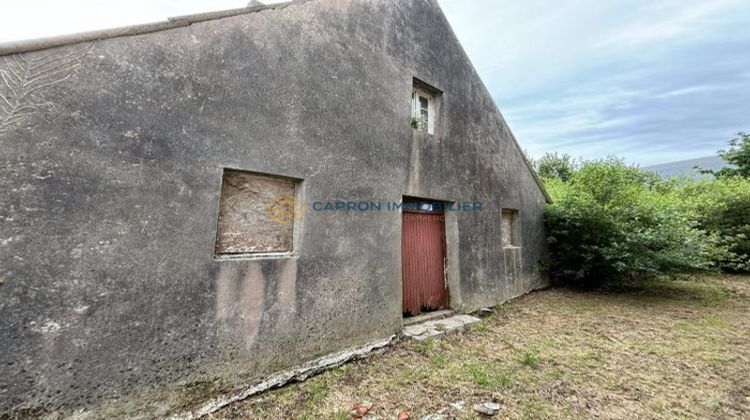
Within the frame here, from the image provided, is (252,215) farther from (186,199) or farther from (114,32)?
(114,32)

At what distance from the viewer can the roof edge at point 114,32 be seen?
2152 mm

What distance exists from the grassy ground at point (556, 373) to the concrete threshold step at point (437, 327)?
0.51ft

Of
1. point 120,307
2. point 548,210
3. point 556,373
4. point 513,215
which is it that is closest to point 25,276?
point 120,307

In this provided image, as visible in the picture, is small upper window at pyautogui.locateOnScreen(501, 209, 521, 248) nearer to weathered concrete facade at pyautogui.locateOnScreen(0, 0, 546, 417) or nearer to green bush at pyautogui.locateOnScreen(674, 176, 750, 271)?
weathered concrete facade at pyautogui.locateOnScreen(0, 0, 546, 417)

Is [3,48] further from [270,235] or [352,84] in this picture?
[352,84]

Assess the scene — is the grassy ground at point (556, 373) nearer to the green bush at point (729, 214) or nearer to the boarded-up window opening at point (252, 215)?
the boarded-up window opening at point (252, 215)

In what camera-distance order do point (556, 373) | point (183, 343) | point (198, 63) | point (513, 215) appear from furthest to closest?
point (513, 215), point (556, 373), point (198, 63), point (183, 343)

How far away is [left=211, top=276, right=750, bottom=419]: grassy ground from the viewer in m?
2.83

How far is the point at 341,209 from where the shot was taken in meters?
3.93

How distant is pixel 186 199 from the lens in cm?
276

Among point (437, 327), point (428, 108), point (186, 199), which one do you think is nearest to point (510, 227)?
point (428, 108)

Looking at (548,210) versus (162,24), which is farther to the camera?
(548,210)

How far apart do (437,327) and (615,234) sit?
5944 millimetres

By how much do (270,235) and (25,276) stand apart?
1.83 metres
